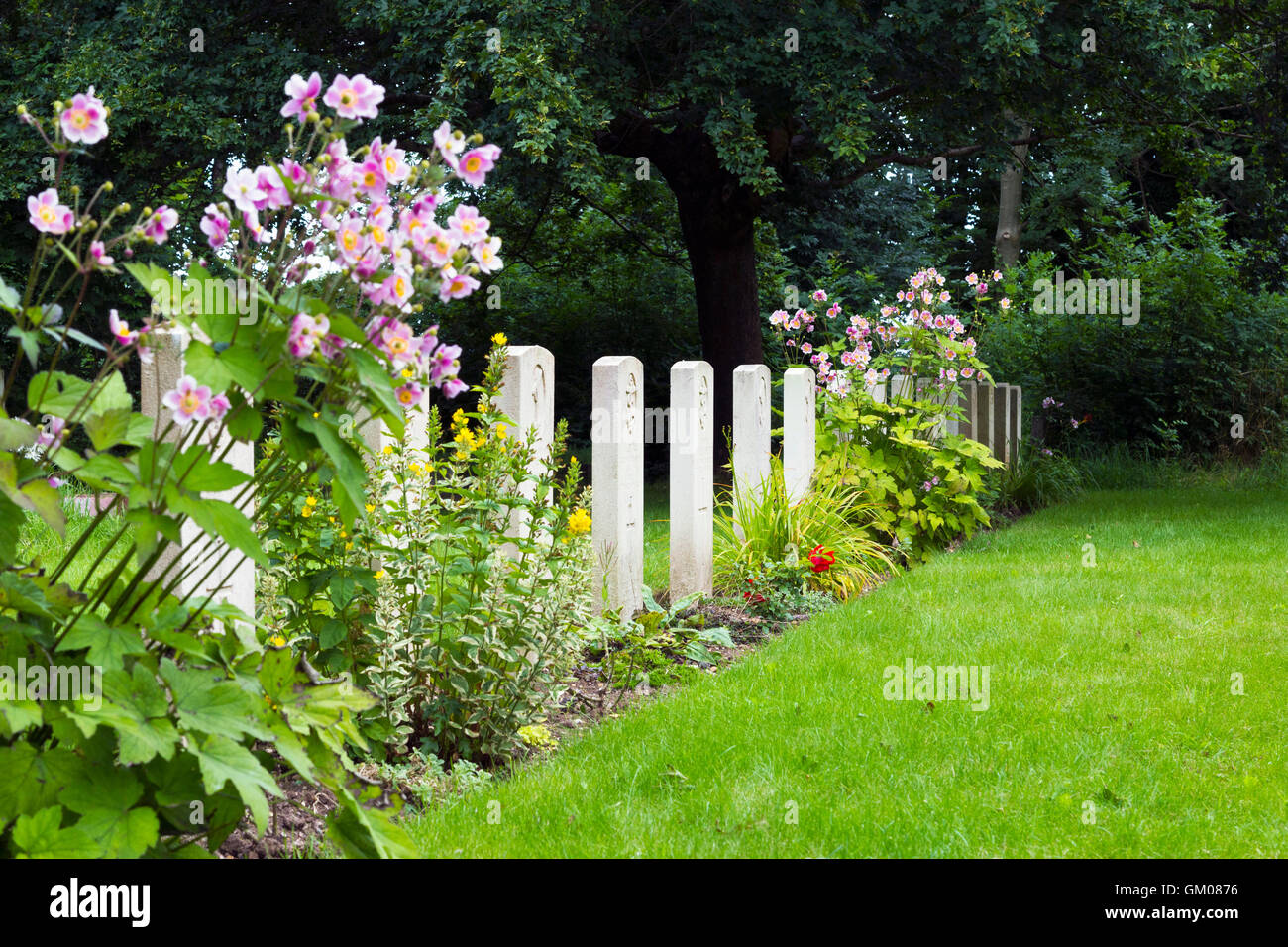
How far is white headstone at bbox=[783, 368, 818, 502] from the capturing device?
7070 mm

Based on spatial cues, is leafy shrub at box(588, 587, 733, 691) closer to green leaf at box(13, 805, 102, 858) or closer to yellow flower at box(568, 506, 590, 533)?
yellow flower at box(568, 506, 590, 533)

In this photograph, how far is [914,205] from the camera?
18.3 metres

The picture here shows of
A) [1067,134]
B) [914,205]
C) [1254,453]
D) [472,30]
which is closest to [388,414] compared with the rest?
[472,30]

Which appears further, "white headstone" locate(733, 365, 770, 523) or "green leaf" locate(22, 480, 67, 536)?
"white headstone" locate(733, 365, 770, 523)

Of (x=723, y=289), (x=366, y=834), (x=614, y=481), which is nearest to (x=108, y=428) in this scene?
(x=366, y=834)

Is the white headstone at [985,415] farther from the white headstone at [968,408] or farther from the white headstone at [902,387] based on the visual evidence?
the white headstone at [902,387]

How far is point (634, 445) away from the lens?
5.28m

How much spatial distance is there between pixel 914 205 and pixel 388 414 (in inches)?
679

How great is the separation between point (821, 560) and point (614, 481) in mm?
1802

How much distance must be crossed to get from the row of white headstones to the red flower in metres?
0.51

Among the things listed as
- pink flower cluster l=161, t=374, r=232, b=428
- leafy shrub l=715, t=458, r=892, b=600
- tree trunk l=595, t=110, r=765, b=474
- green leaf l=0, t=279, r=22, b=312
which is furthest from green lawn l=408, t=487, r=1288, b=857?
tree trunk l=595, t=110, r=765, b=474

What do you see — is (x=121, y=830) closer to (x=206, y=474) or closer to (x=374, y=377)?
(x=206, y=474)

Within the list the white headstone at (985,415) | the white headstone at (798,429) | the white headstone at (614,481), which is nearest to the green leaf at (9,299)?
the white headstone at (614,481)
